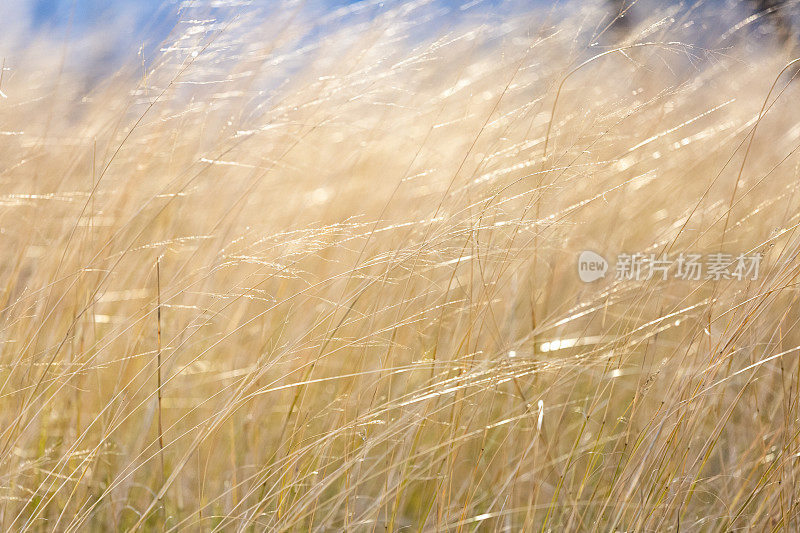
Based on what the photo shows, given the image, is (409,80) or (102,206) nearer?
(102,206)

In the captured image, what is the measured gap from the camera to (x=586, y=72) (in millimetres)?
2959

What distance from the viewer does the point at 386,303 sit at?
61.0 inches

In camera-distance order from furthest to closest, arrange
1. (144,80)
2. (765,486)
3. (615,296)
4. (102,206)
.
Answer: (102,206)
(144,80)
(615,296)
(765,486)

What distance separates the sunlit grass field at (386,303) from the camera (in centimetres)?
111

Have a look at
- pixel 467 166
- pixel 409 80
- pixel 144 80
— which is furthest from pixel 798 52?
pixel 144 80

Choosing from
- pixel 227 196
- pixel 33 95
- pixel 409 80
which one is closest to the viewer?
pixel 227 196

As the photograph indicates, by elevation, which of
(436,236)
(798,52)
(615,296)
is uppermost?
(436,236)

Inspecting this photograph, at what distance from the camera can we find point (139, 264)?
1.82 meters

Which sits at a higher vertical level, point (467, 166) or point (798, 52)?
point (467, 166)

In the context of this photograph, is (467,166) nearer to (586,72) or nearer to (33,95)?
(586,72)

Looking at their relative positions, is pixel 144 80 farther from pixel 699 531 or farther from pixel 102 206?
pixel 699 531

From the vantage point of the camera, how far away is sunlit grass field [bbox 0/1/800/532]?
1.11m

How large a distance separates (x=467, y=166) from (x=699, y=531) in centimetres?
113

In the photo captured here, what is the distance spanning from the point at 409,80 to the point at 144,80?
128 centimetres
